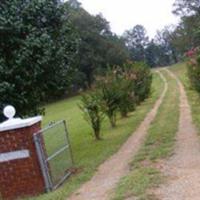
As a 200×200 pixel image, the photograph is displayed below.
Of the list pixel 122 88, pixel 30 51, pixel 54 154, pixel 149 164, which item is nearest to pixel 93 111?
pixel 30 51

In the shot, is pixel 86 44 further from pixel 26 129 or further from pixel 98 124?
pixel 26 129

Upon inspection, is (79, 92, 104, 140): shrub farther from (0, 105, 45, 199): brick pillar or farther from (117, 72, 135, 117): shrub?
(0, 105, 45, 199): brick pillar

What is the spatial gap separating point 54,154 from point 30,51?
3837mm

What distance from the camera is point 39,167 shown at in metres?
11.1

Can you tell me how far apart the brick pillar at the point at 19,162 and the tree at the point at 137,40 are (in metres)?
113

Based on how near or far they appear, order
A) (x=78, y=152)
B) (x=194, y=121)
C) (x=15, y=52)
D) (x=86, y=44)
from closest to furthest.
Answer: (x=15, y=52), (x=78, y=152), (x=194, y=121), (x=86, y=44)

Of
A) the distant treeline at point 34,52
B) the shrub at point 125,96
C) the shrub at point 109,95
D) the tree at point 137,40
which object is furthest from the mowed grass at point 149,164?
the tree at point 137,40

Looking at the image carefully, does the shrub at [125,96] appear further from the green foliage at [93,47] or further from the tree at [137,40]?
the tree at [137,40]

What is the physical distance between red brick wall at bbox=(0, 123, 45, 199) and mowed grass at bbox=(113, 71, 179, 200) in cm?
173

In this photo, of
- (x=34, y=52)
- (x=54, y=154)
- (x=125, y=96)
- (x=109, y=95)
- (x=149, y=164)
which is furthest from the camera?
(x=125, y=96)

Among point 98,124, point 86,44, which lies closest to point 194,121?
point 98,124

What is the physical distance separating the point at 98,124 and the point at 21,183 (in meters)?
8.28

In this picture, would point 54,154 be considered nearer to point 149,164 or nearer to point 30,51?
point 149,164

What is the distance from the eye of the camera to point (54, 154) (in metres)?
12.2
